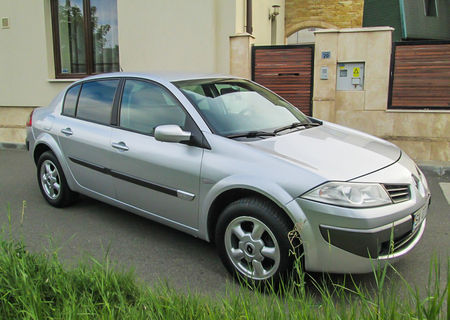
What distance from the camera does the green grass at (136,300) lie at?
85.9 inches

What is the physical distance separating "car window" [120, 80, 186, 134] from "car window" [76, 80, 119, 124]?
0.23 m

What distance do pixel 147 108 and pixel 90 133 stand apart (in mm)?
809

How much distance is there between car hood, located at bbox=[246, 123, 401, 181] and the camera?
3117mm

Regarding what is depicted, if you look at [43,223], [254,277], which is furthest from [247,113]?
[43,223]

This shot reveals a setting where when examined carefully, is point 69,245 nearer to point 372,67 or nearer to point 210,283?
point 210,283

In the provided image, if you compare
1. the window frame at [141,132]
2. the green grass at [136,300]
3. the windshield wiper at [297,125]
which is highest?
the window frame at [141,132]

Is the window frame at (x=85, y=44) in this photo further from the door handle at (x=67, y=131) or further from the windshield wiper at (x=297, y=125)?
the windshield wiper at (x=297, y=125)

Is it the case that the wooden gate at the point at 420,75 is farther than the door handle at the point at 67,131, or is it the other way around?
the wooden gate at the point at 420,75

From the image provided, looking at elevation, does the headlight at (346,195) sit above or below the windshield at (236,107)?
below

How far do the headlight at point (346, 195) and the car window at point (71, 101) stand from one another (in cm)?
323

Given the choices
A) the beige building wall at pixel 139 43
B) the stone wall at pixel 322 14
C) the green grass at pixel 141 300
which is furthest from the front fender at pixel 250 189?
the stone wall at pixel 322 14

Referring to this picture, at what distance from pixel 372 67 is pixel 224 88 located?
15.1ft

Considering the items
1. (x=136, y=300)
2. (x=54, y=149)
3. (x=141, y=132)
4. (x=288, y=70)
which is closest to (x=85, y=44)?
(x=288, y=70)

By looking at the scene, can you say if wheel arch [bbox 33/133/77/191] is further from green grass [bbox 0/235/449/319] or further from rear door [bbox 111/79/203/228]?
green grass [bbox 0/235/449/319]
